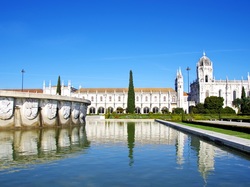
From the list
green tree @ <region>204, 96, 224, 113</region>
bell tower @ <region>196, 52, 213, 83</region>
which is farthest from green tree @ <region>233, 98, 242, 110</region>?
bell tower @ <region>196, 52, 213, 83</region>

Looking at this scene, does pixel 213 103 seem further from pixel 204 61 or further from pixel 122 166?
pixel 122 166

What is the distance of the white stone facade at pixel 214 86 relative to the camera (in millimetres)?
82188

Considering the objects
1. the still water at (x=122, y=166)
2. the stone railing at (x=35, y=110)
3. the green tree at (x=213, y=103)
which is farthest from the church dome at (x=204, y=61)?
the still water at (x=122, y=166)

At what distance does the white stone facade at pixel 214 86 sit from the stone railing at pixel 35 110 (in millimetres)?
62217

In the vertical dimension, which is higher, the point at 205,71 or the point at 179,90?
the point at 205,71

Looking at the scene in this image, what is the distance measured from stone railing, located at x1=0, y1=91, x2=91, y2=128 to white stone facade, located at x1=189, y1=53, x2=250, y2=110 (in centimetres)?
6222

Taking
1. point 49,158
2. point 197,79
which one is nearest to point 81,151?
point 49,158

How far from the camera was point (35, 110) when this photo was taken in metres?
21.1

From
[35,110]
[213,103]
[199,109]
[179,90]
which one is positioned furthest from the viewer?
[179,90]

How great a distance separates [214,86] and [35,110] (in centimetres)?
6949

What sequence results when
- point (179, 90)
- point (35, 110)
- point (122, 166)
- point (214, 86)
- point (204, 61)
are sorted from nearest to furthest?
point (122, 166) → point (35, 110) → point (214, 86) → point (204, 61) → point (179, 90)

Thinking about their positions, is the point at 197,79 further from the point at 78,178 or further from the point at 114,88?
the point at 78,178

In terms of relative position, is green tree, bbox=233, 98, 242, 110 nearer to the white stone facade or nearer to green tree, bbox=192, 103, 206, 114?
the white stone facade

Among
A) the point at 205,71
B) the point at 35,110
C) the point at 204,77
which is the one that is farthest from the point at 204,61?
the point at 35,110
